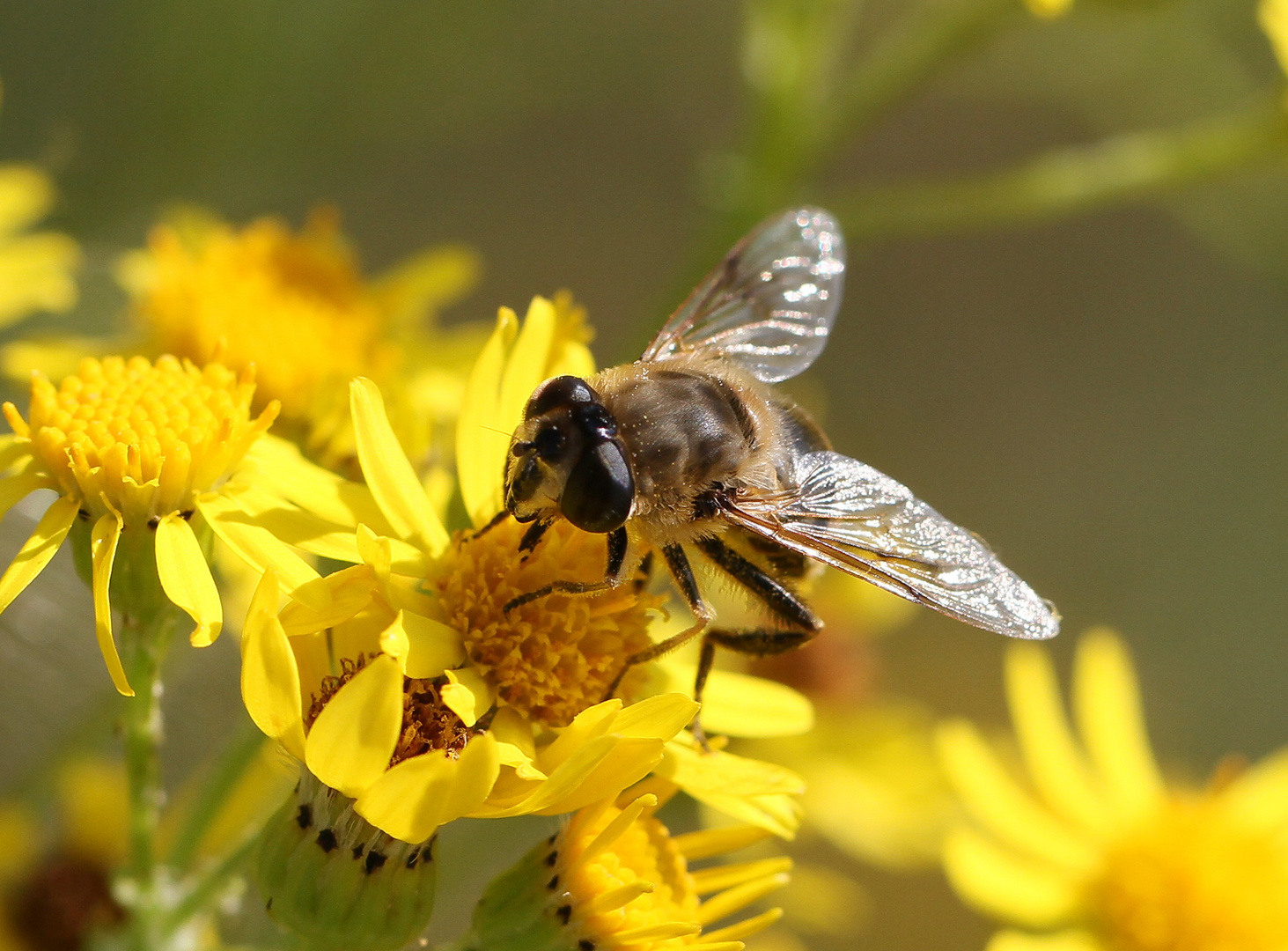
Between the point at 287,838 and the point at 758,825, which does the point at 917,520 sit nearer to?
the point at 758,825

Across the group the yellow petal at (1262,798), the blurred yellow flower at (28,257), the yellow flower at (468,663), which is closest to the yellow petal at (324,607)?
the yellow flower at (468,663)

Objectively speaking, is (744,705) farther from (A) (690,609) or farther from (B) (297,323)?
(B) (297,323)

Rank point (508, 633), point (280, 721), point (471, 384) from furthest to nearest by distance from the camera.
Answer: point (471, 384) → point (508, 633) → point (280, 721)

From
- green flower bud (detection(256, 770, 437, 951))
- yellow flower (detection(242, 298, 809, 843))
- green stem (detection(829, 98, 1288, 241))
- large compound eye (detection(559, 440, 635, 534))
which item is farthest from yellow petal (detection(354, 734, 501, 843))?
green stem (detection(829, 98, 1288, 241))

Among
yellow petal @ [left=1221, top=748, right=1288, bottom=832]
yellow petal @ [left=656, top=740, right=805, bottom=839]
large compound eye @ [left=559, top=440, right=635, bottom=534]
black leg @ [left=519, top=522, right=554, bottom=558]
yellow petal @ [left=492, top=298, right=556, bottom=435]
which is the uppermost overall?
yellow petal @ [left=492, top=298, right=556, bottom=435]

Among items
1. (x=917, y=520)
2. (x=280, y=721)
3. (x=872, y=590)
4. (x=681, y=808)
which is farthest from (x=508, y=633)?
(x=872, y=590)

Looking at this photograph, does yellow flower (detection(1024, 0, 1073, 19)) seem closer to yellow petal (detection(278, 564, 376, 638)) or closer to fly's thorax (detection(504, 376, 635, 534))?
fly's thorax (detection(504, 376, 635, 534))

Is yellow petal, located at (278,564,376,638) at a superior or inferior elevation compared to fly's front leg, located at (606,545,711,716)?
inferior
